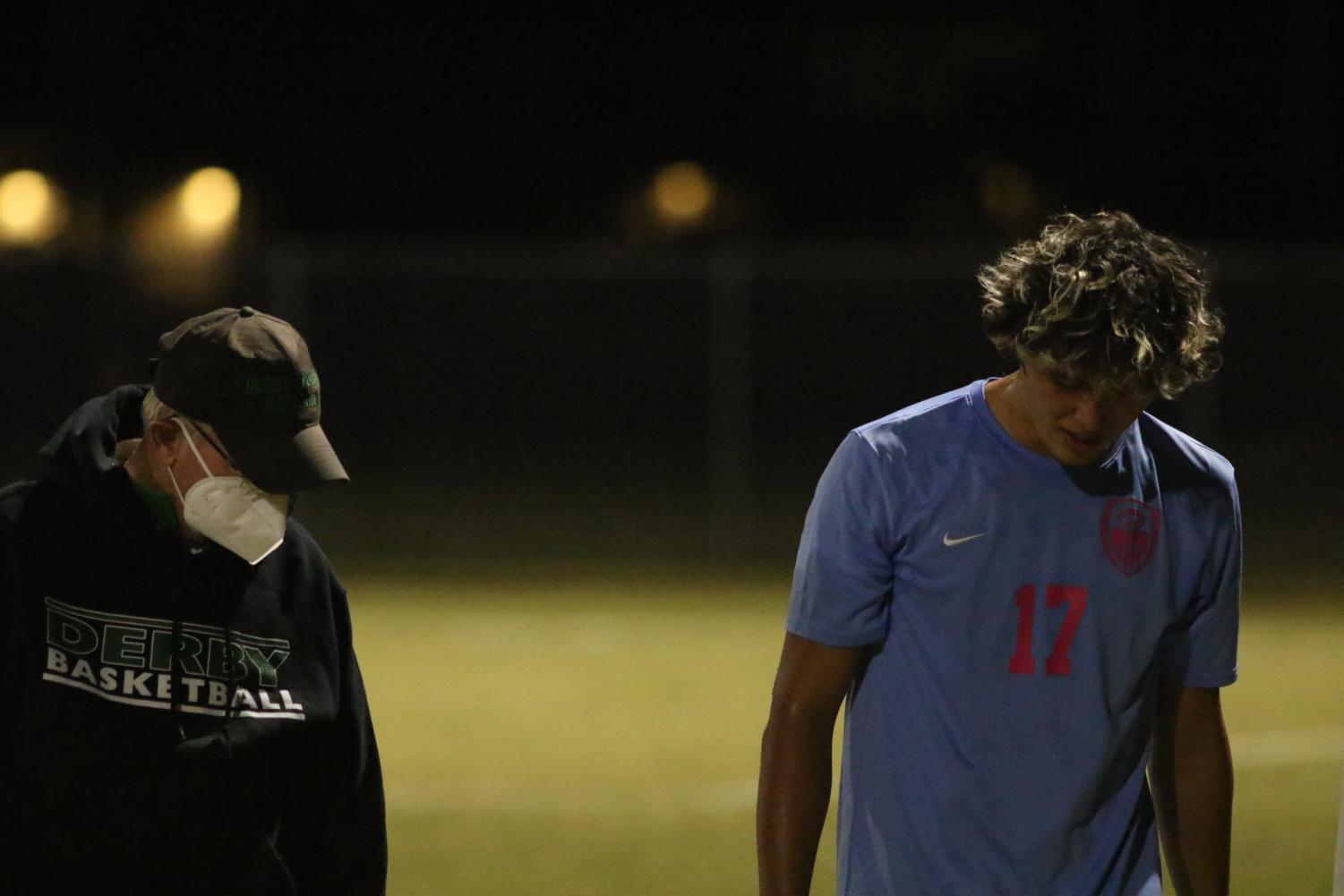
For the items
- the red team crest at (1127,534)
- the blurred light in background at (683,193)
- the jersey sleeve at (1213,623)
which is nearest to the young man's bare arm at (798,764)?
the red team crest at (1127,534)

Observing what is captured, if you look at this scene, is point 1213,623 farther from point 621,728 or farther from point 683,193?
point 683,193

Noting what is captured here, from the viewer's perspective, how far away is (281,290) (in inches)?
668

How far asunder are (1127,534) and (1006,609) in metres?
0.24

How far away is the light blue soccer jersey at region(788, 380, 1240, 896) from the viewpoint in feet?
9.66

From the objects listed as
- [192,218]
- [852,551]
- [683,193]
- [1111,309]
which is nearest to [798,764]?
[852,551]

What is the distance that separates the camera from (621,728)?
940 cm

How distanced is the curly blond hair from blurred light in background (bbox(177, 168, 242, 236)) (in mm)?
27331

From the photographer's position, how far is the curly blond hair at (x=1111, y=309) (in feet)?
9.29

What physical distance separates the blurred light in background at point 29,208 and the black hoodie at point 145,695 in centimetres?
2650

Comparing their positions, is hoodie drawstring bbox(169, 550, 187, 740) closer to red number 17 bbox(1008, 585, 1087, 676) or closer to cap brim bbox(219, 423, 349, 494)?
cap brim bbox(219, 423, 349, 494)

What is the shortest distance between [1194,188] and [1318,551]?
602 inches

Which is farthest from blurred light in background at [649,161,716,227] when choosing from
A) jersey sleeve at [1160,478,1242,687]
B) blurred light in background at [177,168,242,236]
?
jersey sleeve at [1160,478,1242,687]

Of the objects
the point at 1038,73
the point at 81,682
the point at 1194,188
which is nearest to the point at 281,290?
the point at 81,682

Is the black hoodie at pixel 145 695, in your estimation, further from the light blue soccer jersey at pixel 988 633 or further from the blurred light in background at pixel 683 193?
the blurred light in background at pixel 683 193
